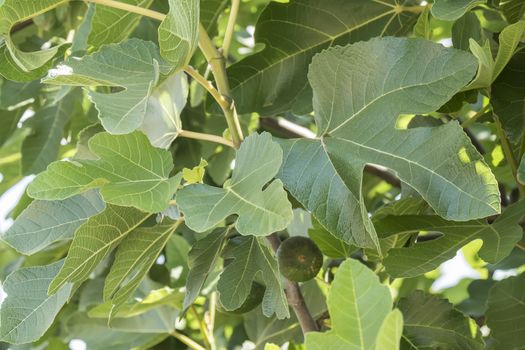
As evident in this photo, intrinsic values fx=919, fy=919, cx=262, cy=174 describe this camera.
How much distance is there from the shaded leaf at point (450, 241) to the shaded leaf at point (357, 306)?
396 mm

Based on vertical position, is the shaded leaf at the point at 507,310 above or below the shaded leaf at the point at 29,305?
below

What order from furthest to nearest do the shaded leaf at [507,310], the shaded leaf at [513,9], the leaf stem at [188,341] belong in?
the leaf stem at [188,341] → the shaded leaf at [507,310] → the shaded leaf at [513,9]

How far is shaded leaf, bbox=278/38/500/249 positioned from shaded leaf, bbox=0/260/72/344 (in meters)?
0.30

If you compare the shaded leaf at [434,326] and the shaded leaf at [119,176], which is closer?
the shaded leaf at [119,176]

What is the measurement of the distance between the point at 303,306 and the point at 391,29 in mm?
423

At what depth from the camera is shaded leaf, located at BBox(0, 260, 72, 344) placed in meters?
1.02

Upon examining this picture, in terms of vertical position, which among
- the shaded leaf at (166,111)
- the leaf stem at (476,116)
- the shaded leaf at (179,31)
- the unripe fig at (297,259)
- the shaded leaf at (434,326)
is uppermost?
the shaded leaf at (179,31)

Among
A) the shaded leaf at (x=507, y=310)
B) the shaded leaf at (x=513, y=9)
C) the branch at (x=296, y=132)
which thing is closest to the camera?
the shaded leaf at (x=513, y=9)

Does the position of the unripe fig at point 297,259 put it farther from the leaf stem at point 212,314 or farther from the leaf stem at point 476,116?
the leaf stem at point 212,314

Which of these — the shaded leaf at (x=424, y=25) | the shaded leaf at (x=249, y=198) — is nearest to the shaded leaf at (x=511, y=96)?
the shaded leaf at (x=424, y=25)

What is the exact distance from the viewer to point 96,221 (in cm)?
98

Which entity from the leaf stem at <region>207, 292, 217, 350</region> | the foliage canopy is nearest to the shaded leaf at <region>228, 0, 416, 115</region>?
the foliage canopy

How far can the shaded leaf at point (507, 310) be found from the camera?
127 cm

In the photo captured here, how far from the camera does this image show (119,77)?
93 cm
